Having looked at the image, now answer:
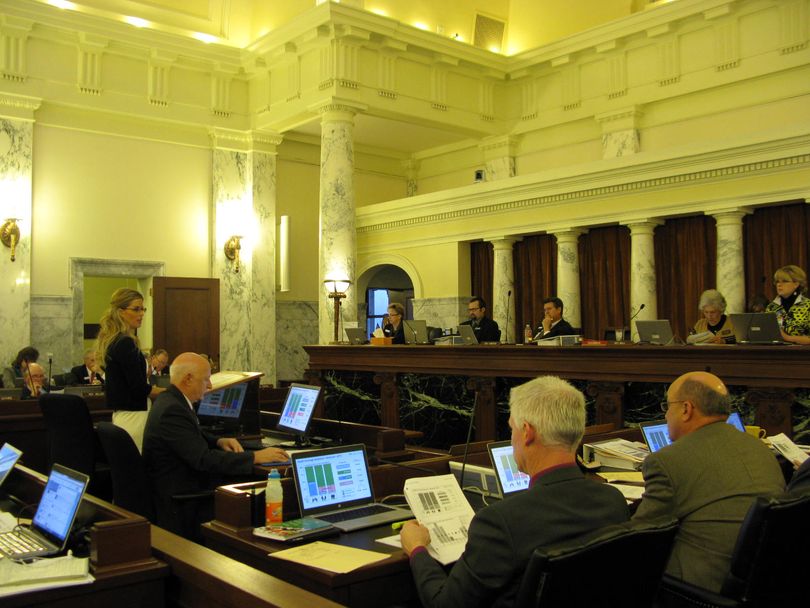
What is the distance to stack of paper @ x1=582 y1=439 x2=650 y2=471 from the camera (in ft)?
14.4

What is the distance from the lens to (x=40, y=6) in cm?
1150

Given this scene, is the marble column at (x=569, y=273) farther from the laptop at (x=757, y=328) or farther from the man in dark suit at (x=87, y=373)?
the man in dark suit at (x=87, y=373)

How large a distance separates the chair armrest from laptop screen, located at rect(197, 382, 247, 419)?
4165 millimetres

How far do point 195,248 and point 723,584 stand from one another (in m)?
11.5

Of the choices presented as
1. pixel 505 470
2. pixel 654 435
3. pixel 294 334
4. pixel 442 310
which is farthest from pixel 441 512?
pixel 294 334

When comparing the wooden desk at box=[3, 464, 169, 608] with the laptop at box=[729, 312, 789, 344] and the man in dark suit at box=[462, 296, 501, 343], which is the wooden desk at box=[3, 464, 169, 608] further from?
the man in dark suit at box=[462, 296, 501, 343]

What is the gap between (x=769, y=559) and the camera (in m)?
2.68

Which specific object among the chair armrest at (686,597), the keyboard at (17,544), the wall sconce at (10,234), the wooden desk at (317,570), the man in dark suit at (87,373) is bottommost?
the chair armrest at (686,597)

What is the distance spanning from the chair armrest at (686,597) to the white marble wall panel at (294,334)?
11364 millimetres

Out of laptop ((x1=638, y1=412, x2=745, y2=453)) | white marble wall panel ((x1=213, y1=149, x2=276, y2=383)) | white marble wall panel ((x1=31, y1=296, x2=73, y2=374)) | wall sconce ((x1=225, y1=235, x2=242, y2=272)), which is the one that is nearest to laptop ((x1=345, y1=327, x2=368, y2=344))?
white marble wall panel ((x1=213, y1=149, x2=276, y2=383))

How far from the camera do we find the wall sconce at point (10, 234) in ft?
37.3

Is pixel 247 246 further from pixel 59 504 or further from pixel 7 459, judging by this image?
pixel 59 504

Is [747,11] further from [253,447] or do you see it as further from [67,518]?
[67,518]

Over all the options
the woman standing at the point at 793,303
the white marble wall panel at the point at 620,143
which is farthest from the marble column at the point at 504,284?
the woman standing at the point at 793,303
